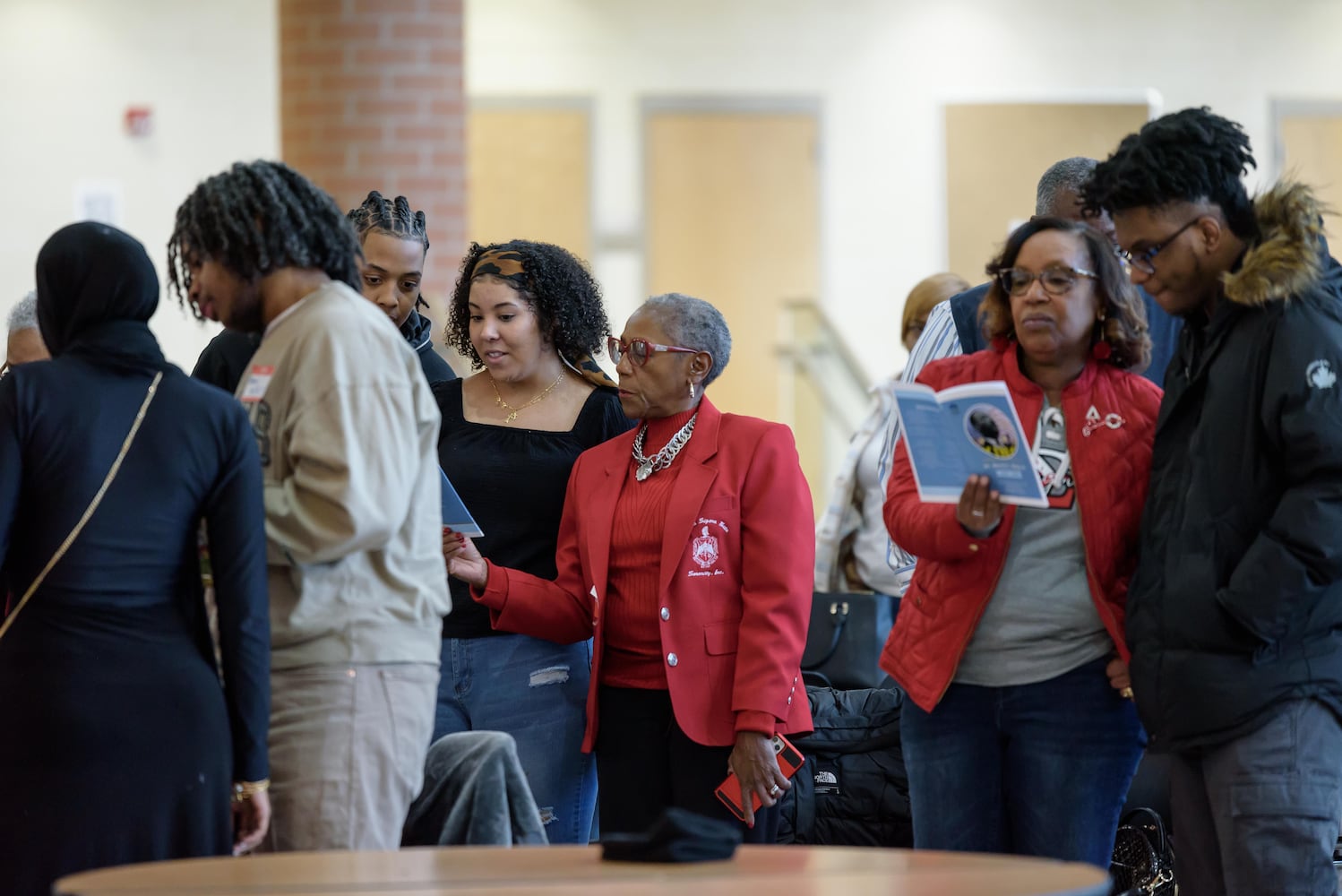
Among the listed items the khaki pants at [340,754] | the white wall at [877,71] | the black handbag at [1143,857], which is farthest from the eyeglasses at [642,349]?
the white wall at [877,71]

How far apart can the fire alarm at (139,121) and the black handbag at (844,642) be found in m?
5.54

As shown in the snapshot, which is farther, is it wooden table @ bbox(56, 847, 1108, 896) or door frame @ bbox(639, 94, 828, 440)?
door frame @ bbox(639, 94, 828, 440)

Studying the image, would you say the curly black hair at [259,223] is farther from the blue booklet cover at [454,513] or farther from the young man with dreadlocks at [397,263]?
the young man with dreadlocks at [397,263]

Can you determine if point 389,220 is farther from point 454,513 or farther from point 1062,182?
point 1062,182

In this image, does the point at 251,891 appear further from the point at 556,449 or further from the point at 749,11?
the point at 749,11

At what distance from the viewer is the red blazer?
110 inches

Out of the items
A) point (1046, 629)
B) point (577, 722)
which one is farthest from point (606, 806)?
point (1046, 629)

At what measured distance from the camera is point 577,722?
118 inches

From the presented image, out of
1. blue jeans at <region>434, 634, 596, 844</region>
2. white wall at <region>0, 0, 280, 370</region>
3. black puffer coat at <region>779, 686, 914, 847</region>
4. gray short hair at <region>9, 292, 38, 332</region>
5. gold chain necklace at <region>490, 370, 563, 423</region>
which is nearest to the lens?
blue jeans at <region>434, 634, 596, 844</region>

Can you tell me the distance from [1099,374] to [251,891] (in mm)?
1589

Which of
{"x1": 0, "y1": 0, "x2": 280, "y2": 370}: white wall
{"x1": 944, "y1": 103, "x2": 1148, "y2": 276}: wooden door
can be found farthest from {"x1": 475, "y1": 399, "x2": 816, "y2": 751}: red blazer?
{"x1": 944, "y1": 103, "x2": 1148, "y2": 276}: wooden door

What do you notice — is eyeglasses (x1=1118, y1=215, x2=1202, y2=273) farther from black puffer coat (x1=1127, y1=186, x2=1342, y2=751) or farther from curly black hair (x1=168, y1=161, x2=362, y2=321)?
curly black hair (x1=168, y1=161, x2=362, y2=321)

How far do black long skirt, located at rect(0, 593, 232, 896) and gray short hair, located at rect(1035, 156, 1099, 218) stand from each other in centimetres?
195

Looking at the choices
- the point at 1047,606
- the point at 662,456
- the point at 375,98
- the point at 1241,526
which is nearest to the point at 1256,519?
the point at 1241,526
